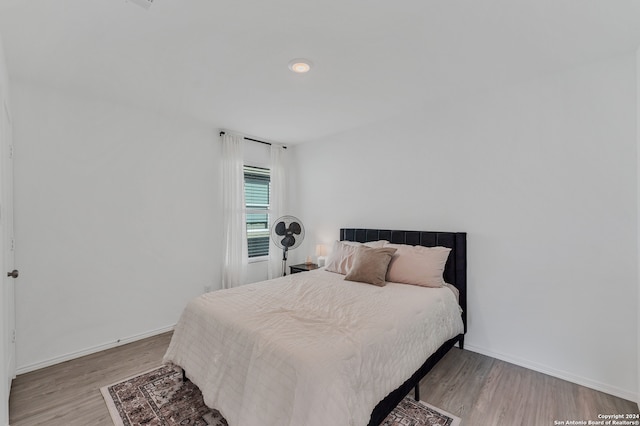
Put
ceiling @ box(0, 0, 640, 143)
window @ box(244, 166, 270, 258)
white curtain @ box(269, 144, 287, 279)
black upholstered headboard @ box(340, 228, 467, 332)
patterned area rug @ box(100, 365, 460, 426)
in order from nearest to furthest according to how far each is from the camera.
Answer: ceiling @ box(0, 0, 640, 143) → patterned area rug @ box(100, 365, 460, 426) → black upholstered headboard @ box(340, 228, 467, 332) → window @ box(244, 166, 270, 258) → white curtain @ box(269, 144, 287, 279)

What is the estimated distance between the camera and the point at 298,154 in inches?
188

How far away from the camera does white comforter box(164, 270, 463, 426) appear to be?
136 centimetres

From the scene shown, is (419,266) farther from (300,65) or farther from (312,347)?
(300,65)

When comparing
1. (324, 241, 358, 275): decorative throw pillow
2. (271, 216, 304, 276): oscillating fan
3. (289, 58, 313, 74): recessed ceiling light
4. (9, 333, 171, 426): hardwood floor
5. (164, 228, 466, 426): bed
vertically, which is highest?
(289, 58, 313, 74): recessed ceiling light

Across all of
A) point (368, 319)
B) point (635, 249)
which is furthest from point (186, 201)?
point (635, 249)

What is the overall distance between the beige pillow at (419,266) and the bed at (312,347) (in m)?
0.10

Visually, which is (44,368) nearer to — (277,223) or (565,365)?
(277,223)

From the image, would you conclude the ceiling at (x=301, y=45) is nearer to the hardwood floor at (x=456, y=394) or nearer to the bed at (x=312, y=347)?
the bed at (x=312, y=347)

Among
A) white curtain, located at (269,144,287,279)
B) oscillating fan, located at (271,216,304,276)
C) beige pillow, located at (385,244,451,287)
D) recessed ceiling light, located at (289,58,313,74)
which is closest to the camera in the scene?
recessed ceiling light, located at (289,58,313,74)

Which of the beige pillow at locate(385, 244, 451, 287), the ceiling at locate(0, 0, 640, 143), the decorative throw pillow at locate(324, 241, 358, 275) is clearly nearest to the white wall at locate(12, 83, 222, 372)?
the ceiling at locate(0, 0, 640, 143)

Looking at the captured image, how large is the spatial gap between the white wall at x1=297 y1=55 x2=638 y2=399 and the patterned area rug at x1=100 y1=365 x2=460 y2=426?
1202 millimetres

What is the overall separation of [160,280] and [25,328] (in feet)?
3.67

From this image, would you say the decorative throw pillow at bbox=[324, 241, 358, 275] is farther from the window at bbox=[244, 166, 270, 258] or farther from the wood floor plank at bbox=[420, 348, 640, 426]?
the window at bbox=[244, 166, 270, 258]

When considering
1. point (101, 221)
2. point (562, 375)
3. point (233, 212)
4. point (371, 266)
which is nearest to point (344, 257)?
point (371, 266)
